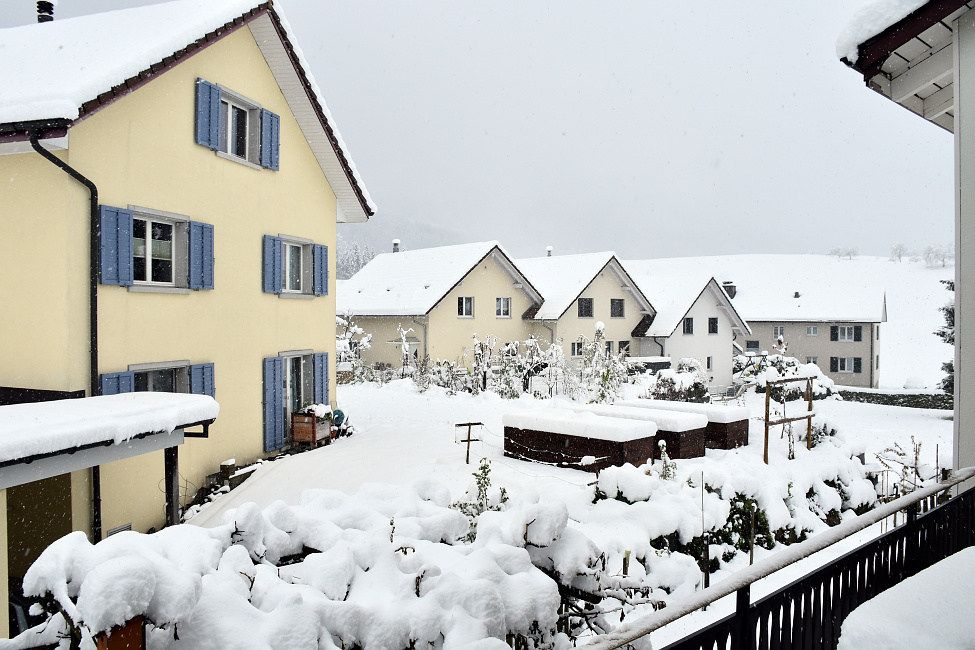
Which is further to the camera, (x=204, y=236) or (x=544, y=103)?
(x=544, y=103)

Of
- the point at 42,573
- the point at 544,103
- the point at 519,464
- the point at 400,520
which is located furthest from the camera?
the point at 544,103

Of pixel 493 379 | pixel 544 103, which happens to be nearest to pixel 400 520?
pixel 493 379

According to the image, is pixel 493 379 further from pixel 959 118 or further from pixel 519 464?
pixel 959 118

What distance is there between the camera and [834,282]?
4622 cm

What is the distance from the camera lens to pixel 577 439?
425 inches

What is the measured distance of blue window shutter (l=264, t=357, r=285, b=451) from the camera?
11406mm

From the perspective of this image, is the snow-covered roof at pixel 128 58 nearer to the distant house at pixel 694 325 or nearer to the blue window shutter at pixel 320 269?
the blue window shutter at pixel 320 269

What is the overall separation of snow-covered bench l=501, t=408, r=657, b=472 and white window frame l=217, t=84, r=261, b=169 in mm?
6707

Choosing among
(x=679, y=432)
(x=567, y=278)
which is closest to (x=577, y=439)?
(x=679, y=432)

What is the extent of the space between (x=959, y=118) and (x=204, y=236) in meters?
9.73

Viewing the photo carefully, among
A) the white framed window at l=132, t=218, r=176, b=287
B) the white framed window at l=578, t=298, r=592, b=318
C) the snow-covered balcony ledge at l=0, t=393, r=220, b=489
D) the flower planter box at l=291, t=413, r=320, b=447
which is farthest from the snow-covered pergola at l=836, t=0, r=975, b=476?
the white framed window at l=578, t=298, r=592, b=318

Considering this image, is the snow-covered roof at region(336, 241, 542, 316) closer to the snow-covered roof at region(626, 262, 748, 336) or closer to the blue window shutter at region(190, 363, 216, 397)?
the snow-covered roof at region(626, 262, 748, 336)

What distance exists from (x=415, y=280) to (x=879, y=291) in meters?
30.7

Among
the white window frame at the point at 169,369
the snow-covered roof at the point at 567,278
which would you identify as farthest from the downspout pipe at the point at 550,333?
the white window frame at the point at 169,369
